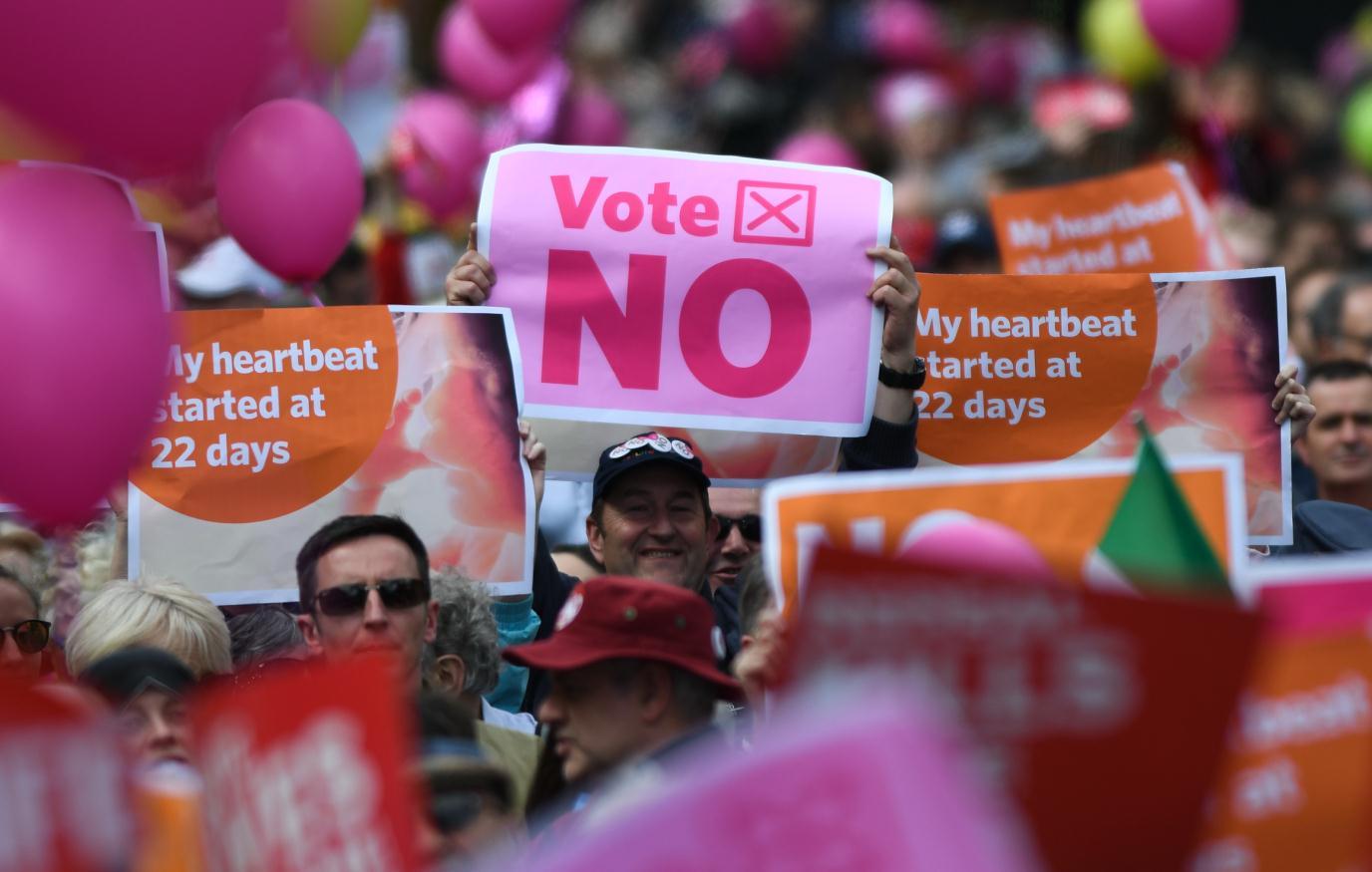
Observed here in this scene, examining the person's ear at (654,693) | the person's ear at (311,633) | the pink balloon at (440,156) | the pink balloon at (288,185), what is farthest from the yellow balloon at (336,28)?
the person's ear at (654,693)

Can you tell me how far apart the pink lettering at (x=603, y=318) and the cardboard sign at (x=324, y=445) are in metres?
0.14

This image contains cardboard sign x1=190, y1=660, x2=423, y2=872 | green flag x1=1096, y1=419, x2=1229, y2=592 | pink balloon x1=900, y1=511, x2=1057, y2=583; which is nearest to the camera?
cardboard sign x1=190, y1=660, x2=423, y2=872

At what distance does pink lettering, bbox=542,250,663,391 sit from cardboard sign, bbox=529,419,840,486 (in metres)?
0.11

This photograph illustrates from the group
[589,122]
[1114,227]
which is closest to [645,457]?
[1114,227]

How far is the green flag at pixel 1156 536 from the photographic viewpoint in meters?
2.91

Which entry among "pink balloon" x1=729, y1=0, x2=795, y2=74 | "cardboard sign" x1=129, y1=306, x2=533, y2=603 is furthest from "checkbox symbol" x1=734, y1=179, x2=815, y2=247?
"pink balloon" x1=729, y1=0, x2=795, y2=74

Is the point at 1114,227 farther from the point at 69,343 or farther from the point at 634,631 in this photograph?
the point at 69,343

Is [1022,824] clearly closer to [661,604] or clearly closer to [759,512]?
[661,604]

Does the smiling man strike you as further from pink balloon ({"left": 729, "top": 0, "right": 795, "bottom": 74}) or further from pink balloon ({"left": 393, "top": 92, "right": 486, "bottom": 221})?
pink balloon ({"left": 729, "top": 0, "right": 795, "bottom": 74})

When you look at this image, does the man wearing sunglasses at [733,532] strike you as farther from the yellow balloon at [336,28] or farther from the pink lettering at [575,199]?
the yellow balloon at [336,28]

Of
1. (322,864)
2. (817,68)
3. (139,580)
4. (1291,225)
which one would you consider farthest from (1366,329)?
(817,68)

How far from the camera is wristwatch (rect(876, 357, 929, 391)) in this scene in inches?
193

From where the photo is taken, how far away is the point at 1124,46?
1114 centimetres

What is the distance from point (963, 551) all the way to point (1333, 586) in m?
0.52
